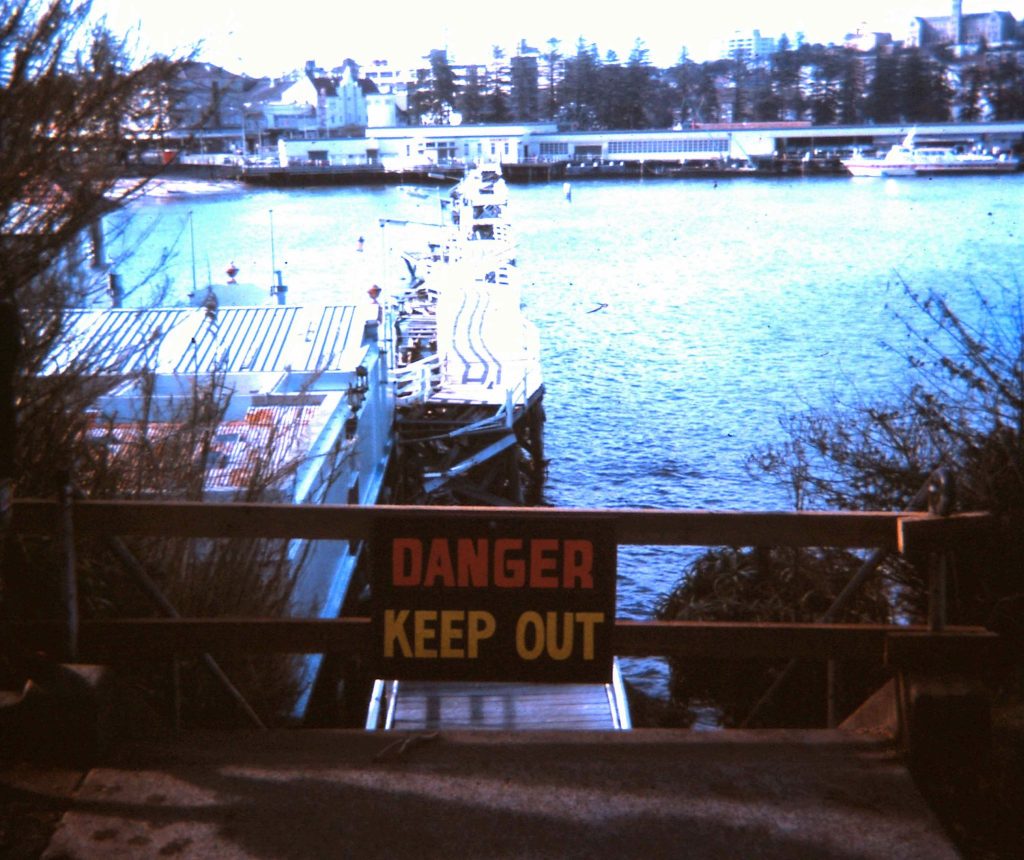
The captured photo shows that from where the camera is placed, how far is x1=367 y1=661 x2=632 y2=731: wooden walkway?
1105 cm

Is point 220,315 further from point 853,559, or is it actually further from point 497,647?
point 497,647

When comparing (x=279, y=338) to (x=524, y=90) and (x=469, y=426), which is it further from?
(x=524, y=90)

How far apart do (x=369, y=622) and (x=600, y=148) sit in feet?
490

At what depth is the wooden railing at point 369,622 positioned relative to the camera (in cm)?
558

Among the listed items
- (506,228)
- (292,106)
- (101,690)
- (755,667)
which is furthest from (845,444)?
(292,106)

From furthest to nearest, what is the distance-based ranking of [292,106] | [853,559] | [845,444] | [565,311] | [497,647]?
[292,106] → [565,311] → [845,444] → [853,559] → [497,647]

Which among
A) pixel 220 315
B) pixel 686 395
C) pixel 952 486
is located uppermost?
pixel 952 486

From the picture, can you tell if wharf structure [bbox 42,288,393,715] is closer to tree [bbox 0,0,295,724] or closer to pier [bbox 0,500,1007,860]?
tree [bbox 0,0,295,724]

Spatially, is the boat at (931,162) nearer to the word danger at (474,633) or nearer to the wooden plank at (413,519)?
the wooden plank at (413,519)

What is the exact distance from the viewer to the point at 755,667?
47.9 feet

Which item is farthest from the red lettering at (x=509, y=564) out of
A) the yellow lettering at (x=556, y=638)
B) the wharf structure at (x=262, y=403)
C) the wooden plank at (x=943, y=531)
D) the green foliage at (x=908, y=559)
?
the wharf structure at (x=262, y=403)

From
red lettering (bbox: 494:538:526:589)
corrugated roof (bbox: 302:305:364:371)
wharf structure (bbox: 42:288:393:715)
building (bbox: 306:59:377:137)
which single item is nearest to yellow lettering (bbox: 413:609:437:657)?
red lettering (bbox: 494:538:526:589)

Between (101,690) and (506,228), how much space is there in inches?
2603

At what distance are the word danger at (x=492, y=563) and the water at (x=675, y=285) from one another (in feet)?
13.0
